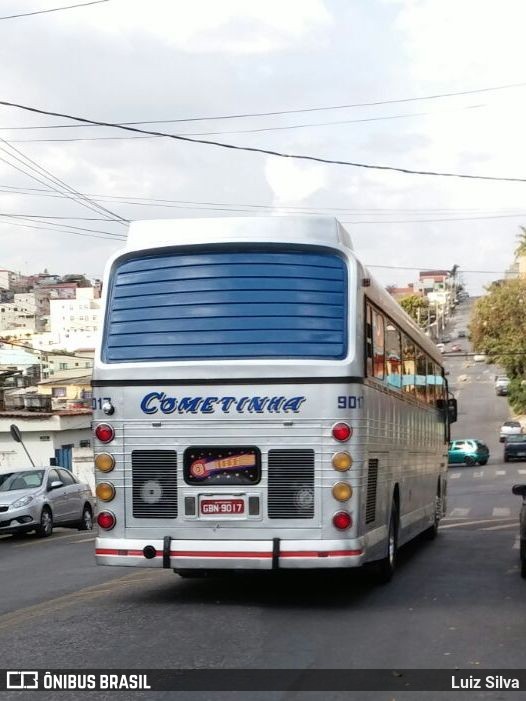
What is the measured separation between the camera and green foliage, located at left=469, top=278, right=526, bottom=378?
2579 inches

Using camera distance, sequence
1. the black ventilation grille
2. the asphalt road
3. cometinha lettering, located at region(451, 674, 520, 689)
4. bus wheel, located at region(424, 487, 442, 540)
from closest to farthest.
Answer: cometinha lettering, located at region(451, 674, 520, 689) < the asphalt road < the black ventilation grille < bus wheel, located at region(424, 487, 442, 540)

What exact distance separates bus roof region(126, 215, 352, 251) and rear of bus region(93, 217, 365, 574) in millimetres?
16

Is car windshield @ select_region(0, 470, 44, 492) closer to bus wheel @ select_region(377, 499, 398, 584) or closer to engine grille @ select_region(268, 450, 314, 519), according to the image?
bus wheel @ select_region(377, 499, 398, 584)

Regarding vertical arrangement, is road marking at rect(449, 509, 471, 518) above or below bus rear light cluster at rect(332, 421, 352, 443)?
below

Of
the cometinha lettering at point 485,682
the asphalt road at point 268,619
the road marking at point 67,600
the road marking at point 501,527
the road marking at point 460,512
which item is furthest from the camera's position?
the road marking at point 460,512

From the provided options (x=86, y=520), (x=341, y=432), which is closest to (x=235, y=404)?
(x=341, y=432)

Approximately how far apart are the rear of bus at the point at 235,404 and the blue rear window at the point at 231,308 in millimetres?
13

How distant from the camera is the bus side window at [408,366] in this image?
14434 mm

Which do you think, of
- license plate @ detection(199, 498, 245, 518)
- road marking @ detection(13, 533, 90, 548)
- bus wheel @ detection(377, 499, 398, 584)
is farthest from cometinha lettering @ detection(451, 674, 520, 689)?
road marking @ detection(13, 533, 90, 548)

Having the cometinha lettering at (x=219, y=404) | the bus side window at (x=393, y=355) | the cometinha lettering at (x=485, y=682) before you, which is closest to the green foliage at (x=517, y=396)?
the bus side window at (x=393, y=355)

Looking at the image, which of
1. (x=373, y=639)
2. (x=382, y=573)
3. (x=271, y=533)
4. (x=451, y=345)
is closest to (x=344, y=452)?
(x=271, y=533)

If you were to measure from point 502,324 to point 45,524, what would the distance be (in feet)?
155

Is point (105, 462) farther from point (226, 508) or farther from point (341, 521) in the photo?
point (341, 521)

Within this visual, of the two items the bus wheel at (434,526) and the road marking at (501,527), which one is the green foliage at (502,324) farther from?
the bus wheel at (434,526)
